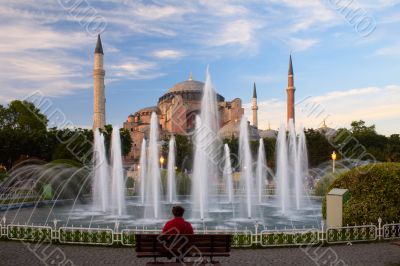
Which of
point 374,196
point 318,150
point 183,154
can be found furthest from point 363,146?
point 374,196

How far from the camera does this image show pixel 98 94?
60.6 meters

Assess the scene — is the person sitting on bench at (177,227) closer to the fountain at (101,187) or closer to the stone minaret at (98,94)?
the fountain at (101,187)

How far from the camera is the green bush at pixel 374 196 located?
11.3 meters

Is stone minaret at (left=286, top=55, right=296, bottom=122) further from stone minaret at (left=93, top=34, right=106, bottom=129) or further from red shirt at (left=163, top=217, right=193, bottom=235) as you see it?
red shirt at (left=163, top=217, right=193, bottom=235)

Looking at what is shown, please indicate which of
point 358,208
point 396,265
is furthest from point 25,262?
point 358,208

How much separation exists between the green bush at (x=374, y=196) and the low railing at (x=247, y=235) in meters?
0.34

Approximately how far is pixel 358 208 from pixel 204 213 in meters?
6.64

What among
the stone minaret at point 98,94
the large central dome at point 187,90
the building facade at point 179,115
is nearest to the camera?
the stone minaret at point 98,94

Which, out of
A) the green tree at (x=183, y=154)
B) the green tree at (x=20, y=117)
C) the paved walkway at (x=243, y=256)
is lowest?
the paved walkway at (x=243, y=256)

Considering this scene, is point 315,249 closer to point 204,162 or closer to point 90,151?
point 204,162

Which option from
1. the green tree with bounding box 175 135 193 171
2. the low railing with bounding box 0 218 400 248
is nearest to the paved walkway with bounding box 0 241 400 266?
the low railing with bounding box 0 218 400 248

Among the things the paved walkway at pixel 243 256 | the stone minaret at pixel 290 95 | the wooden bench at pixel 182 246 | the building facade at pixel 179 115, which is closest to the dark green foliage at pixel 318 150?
the stone minaret at pixel 290 95

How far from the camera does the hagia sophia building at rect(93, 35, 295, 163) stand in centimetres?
6128

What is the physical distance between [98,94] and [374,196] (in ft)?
175
